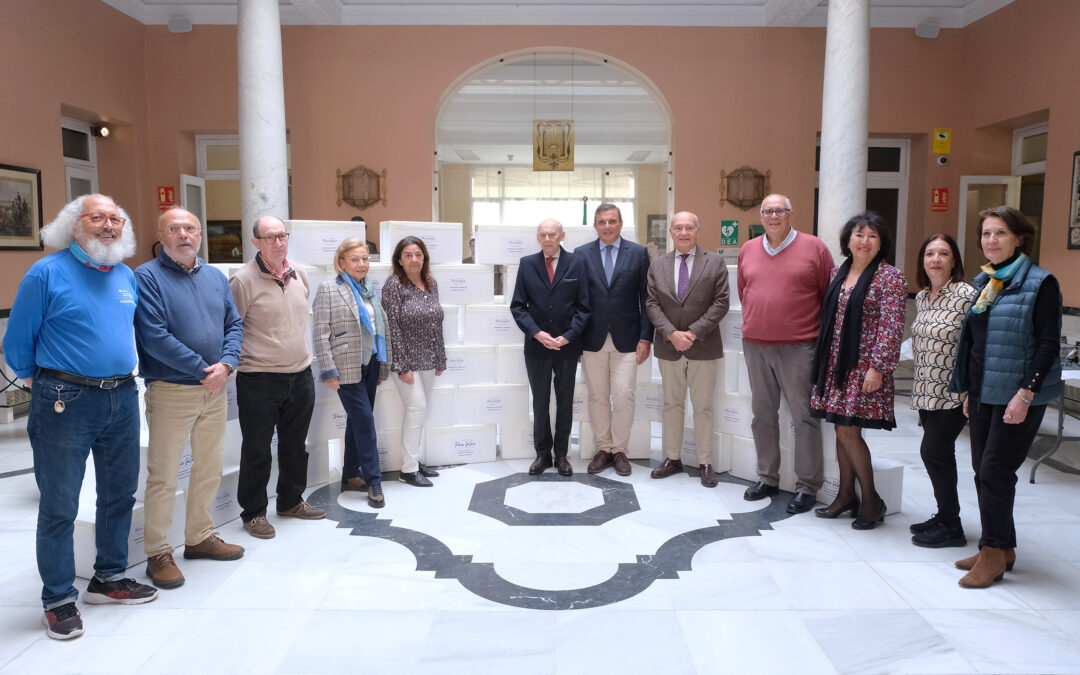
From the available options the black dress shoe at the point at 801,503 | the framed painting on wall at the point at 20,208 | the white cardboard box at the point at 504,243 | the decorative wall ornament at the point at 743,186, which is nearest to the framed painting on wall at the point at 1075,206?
the decorative wall ornament at the point at 743,186

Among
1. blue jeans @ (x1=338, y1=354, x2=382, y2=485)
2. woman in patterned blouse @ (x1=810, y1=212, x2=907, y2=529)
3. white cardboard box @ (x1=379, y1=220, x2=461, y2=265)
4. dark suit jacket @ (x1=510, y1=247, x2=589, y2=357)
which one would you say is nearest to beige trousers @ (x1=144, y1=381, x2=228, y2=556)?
blue jeans @ (x1=338, y1=354, x2=382, y2=485)

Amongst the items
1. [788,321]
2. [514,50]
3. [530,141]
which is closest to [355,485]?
[788,321]

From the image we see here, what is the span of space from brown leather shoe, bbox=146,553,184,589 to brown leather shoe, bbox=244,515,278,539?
0.53 meters

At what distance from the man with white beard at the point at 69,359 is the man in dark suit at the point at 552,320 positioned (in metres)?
2.47

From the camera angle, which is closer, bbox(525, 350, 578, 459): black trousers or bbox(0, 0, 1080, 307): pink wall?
bbox(525, 350, 578, 459): black trousers

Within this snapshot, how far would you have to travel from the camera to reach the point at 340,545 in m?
3.70

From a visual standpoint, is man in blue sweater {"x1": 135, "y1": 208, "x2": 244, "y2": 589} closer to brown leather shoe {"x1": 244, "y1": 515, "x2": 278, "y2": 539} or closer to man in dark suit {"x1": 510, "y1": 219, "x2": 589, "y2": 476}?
brown leather shoe {"x1": 244, "y1": 515, "x2": 278, "y2": 539}

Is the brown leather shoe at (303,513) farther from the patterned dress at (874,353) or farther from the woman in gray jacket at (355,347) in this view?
the patterned dress at (874,353)

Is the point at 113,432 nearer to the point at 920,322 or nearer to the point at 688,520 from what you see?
the point at 688,520

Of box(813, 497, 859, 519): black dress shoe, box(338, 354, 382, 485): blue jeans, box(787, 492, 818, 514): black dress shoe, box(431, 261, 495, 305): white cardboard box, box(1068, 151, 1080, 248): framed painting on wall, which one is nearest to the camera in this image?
box(813, 497, 859, 519): black dress shoe

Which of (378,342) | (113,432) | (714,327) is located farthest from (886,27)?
(113,432)

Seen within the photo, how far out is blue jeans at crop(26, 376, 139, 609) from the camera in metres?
2.73

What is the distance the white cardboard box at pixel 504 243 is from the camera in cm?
514

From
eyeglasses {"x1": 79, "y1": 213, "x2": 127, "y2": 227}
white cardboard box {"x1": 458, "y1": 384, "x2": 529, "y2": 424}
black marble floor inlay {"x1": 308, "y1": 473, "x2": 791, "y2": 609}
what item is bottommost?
black marble floor inlay {"x1": 308, "y1": 473, "x2": 791, "y2": 609}
